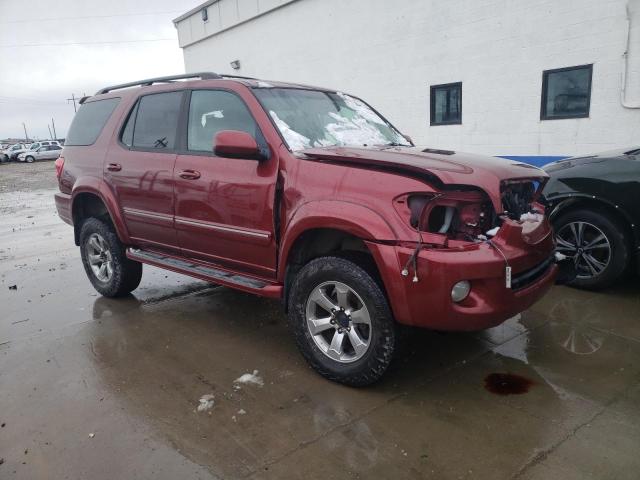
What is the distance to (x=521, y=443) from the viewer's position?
2527 millimetres

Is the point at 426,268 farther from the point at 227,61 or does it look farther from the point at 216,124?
the point at 227,61

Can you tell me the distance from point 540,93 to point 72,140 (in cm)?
715

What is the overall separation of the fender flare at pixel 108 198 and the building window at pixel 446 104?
712 cm

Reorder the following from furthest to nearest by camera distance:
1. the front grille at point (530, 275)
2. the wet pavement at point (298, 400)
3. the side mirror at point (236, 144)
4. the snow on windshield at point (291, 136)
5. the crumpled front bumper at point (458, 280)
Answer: the snow on windshield at point (291, 136) < the side mirror at point (236, 144) < the front grille at point (530, 275) < the crumpled front bumper at point (458, 280) < the wet pavement at point (298, 400)

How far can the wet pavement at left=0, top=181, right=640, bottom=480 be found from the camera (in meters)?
2.44

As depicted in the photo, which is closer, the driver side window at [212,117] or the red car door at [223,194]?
the red car door at [223,194]

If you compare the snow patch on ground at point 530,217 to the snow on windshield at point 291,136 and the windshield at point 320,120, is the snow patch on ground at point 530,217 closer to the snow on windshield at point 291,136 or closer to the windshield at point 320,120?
the windshield at point 320,120

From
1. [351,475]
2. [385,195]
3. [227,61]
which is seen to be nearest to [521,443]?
[351,475]

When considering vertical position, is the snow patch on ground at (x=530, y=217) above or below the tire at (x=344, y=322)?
above

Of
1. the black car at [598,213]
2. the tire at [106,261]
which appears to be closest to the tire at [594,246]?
the black car at [598,213]

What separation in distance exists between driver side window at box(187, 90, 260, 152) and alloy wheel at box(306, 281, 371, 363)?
125 cm

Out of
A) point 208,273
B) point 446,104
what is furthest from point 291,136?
point 446,104

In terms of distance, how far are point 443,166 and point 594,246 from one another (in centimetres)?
246

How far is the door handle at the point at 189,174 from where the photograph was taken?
377cm
